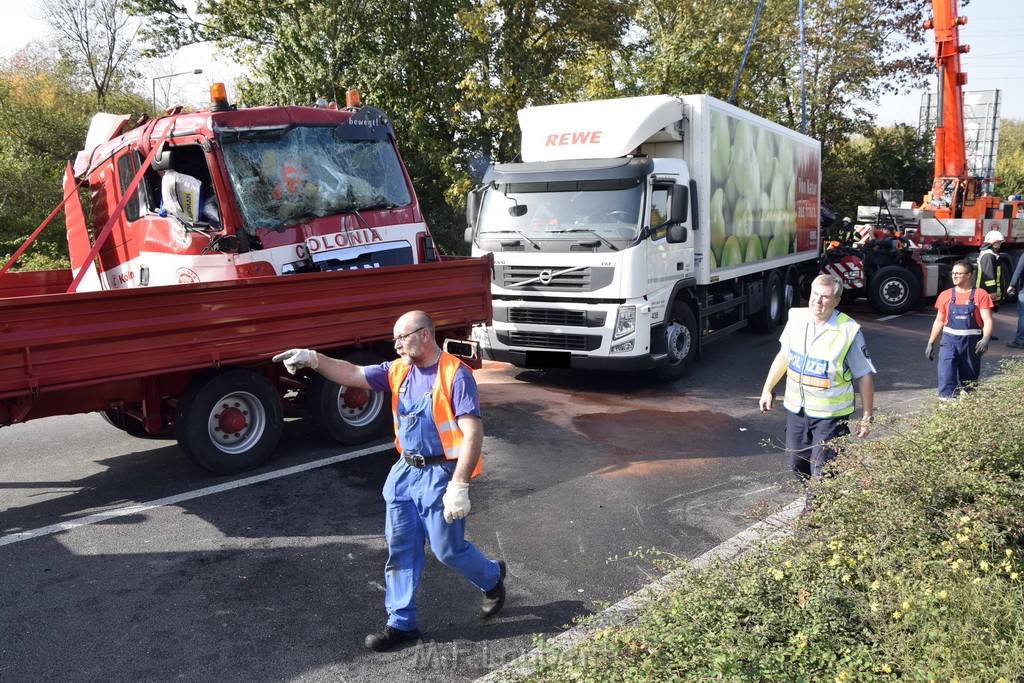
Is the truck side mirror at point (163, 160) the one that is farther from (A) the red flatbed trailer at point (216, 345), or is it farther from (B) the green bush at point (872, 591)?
(B) the green bush at point (872, 591)

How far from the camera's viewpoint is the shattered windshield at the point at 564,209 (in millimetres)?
9305

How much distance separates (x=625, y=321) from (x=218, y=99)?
175 inches

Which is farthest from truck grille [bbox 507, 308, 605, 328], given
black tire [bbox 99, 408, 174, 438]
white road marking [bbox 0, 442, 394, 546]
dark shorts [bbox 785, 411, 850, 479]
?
dark shorts [bbox 785, 411, 850, 479]

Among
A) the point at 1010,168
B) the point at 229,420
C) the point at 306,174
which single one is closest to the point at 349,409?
the point at 229,420

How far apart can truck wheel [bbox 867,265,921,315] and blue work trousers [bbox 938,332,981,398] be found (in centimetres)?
849

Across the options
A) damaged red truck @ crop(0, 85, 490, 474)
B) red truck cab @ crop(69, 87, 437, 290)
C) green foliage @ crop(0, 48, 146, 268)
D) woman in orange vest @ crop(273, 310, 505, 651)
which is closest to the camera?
woman in orange vest @ crop(273, 310, 505, 651)

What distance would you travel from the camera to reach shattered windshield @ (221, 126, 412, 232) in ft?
23.6

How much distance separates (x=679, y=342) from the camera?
10258 mm

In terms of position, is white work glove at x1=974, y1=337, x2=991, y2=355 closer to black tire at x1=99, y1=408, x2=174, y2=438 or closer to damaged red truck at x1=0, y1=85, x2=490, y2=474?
damaged red truck at x1=0, y1=85, x2=490, y2=474

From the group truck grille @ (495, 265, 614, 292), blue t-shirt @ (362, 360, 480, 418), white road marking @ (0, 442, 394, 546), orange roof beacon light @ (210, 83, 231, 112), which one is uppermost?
orange roof beacon light @ (210, 83, 231, 112)

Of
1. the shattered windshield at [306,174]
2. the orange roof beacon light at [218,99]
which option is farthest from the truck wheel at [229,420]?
the orange roof beacon light at [218,99]

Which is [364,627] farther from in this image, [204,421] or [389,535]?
[204,421]

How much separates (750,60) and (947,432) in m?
18.5

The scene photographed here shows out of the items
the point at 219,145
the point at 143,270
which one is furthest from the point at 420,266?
the point at 143,270
